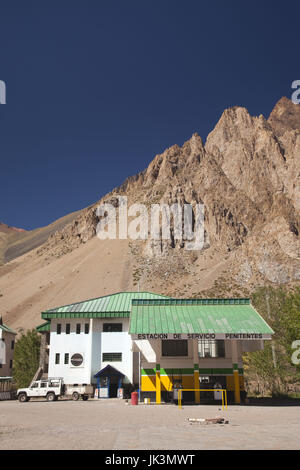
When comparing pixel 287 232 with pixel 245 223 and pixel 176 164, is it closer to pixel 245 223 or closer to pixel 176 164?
pixel 245 223

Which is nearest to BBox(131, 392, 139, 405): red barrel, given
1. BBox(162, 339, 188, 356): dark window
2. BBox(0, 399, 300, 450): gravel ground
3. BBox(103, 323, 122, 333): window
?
BBox(162, 339, 188, 356): dark window

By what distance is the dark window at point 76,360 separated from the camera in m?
39.5

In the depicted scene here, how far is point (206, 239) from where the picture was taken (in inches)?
4555

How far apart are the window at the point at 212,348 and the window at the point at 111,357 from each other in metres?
11.2

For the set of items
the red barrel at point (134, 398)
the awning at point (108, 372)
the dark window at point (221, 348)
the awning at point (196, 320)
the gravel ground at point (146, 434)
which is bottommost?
the red barrel at point (134, 398)

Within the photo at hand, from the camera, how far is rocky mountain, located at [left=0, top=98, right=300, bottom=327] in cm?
9475

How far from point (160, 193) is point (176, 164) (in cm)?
1932

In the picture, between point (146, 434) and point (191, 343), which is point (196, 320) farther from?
point (146, 434)

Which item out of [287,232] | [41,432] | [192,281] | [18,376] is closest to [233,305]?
[41,432]

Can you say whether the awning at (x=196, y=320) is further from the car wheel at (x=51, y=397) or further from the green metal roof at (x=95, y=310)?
the car wheel at (x=51, y=397)

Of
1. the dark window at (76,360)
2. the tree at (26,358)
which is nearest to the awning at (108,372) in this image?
the dark window at (76,360)

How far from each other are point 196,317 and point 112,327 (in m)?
13.7

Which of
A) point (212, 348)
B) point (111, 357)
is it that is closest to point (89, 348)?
point (111, 357)

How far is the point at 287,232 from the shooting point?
9906 centimetres
